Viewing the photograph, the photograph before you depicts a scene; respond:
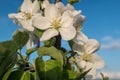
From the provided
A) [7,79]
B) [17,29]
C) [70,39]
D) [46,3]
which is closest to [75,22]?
[70,39]

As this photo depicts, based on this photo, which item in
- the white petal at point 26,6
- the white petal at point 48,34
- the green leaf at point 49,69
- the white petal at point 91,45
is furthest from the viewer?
the white petal at point 26,6

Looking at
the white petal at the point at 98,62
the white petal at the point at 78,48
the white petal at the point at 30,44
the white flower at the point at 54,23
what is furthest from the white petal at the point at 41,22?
the white petal at the point at 98,62

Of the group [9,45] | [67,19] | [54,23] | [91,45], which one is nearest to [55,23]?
[54,23]

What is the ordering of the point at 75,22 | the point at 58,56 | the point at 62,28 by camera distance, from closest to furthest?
the point at 58,56, the point at 75,22, the point at 62,28

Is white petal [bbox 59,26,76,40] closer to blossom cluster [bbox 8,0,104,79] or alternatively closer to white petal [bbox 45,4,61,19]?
blossom cluster [bbox 8,0,104,79]

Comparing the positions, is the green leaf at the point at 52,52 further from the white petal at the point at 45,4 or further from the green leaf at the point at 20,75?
the white petal at the point at 45,4

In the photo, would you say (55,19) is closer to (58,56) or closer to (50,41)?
(50,41)

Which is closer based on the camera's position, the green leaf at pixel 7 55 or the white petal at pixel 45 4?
the green leaf at pixel 7 55

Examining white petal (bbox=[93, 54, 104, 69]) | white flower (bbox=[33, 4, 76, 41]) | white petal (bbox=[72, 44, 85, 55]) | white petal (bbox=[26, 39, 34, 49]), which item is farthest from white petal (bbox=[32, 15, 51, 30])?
white petal (bbox=[93, 54, 104, 69])
